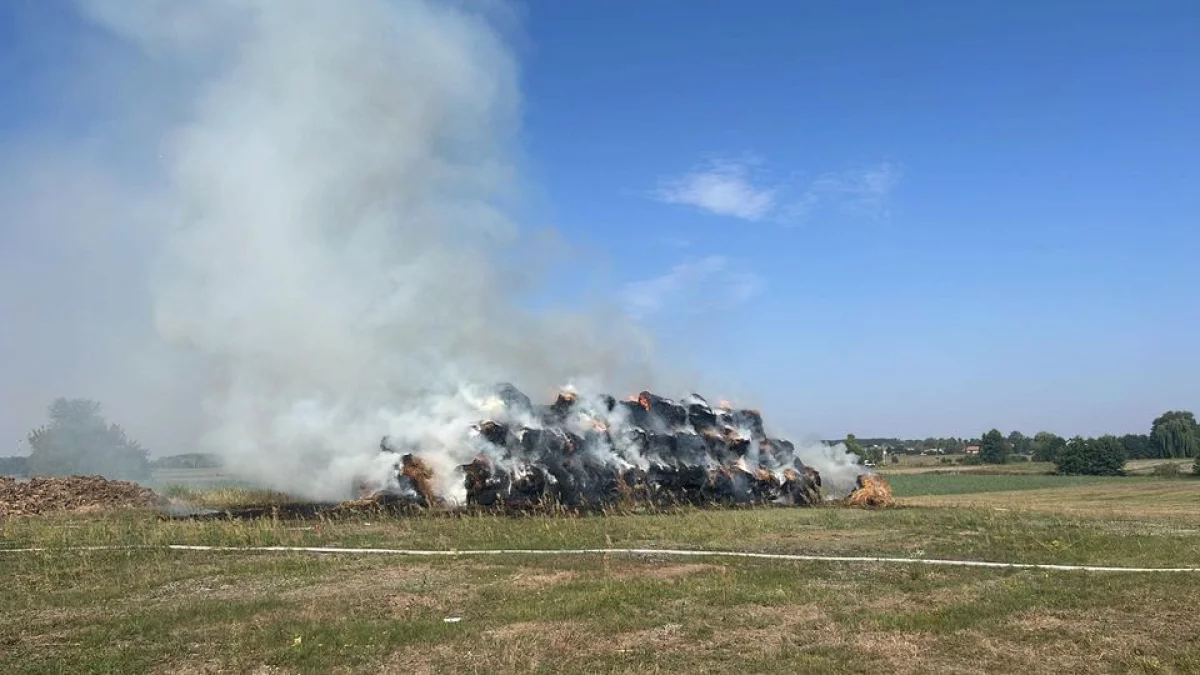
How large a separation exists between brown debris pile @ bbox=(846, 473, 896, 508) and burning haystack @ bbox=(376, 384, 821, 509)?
2630mm

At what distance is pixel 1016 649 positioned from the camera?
11.3 metres

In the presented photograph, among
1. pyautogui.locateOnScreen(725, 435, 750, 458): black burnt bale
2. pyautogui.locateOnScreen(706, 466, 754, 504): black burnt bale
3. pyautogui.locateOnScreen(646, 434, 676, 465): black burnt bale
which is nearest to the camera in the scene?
pyautogui.locateOnScreen(646, 434, 676, 465): black burnt bale

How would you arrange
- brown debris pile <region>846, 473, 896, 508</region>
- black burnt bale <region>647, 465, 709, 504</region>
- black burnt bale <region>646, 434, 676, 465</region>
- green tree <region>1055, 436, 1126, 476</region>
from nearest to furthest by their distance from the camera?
brown debris pile <region>846, 473, 896, 508</region>, black burnt bale <region>647, 465, 709, 504</region>, black burnt bale <region>646, 434, 676, 465</region>, green tree <region>1055, 436, 1126, 476</region>

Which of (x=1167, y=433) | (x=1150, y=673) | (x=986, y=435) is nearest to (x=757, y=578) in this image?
(x=1150, y=673)

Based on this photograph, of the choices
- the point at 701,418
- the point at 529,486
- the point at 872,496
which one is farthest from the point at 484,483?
the point at 872,496

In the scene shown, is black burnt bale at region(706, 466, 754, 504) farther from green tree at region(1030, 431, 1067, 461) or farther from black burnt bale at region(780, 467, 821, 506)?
green tree at region(1030, 431, 1067, 461)

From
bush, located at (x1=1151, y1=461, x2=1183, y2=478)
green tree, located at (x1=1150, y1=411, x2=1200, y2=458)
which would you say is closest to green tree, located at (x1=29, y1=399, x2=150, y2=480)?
bush, located at (x1=1151, y1=461, x2=1183, y2=478)

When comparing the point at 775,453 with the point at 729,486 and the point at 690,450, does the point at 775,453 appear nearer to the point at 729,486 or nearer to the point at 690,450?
the point at 729,486

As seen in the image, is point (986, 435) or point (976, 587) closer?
point (976, 587)

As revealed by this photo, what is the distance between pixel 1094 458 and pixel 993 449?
45.7m

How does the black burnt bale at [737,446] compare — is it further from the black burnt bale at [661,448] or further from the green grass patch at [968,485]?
the green grass patch at [968,485]

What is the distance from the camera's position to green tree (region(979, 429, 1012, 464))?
146625mm

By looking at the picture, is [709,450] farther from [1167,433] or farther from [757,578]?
[1167,433]

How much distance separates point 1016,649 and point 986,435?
155 meters
